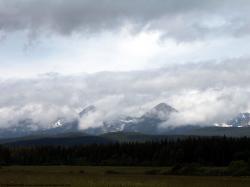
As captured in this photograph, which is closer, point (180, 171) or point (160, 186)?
point (160, 186)

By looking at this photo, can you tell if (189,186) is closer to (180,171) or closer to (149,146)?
(180,171)

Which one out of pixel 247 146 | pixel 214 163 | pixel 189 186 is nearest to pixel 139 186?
pixel 189 186

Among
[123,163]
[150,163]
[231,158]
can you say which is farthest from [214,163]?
[123,163]

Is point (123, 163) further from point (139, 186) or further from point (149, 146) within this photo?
point (139, 186)

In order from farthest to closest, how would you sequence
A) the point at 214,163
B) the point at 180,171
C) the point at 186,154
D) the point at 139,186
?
the point at 186,154 < the point at 214,163 < the point at 180,171 < the point at 139,186

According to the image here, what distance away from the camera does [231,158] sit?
6826 inches

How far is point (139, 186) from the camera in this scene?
5591cm

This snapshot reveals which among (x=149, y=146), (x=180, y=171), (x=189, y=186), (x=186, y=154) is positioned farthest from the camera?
(x=149, y=146)

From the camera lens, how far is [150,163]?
176m

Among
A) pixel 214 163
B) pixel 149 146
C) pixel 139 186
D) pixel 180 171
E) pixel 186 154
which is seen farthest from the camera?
pixel 149 146

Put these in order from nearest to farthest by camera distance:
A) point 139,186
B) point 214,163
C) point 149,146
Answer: point 139,186 < point 214,163 < point 149,146

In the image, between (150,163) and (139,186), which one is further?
(150,163)

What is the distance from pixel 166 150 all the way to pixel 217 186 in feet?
418

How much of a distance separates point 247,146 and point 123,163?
149 ft
